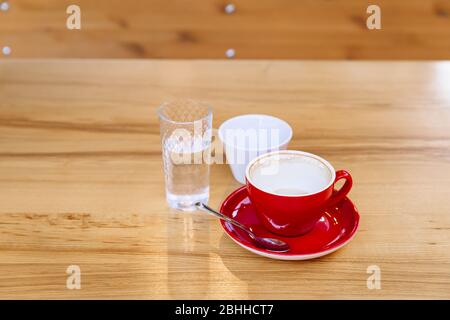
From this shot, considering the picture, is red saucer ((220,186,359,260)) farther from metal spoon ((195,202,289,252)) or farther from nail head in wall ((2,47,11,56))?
nail head in wall ((2,47,11,56))

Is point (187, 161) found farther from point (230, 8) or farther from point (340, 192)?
point (230, 8)

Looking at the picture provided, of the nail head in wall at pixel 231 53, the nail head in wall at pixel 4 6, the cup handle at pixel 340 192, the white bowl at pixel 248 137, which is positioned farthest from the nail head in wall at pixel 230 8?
the cup handle at pixel 340 192

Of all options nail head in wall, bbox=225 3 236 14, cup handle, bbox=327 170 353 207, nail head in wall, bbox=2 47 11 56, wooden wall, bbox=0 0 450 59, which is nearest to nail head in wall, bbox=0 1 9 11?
wooden wall, bbox=0 0 450 59

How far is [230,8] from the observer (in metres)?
1.99

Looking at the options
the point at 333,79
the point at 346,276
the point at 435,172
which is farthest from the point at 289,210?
the point at 333,79

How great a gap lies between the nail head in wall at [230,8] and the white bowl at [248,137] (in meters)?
1.13

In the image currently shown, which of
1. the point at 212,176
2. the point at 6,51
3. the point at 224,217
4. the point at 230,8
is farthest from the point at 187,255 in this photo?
the point at 6,51

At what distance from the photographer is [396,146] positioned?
3.14 ft

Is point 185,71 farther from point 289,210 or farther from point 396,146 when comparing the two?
point 289,210

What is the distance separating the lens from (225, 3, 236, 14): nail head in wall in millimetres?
1992

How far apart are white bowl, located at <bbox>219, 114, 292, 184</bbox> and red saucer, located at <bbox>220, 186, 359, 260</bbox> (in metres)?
0.04

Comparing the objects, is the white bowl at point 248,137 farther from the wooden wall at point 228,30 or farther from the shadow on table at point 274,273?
the wooden wall at point 228,30

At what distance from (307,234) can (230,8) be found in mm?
1379

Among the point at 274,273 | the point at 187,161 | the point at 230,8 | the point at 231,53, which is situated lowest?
the point at 274,273
